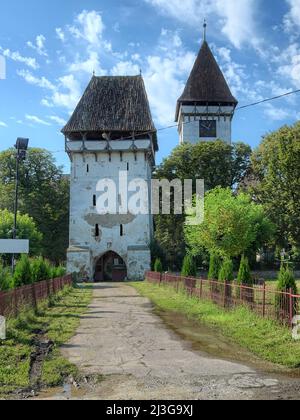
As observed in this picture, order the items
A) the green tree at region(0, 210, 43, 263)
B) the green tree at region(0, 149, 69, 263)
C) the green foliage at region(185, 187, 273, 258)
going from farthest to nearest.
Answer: the green tree at region(0, 149, 69, 263) < the green tree at region(0, 210, 43, 263) < the green foliage at region(185, 187, 273, 258)

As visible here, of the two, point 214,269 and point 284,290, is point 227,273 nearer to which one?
point 214,269

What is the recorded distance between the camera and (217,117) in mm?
55031

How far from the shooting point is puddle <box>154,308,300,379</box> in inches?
307

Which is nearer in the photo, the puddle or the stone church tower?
the puddle

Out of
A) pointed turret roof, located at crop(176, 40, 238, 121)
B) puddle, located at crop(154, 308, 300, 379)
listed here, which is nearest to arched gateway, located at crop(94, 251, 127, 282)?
pointed turret roof, located at crop(176, 40, 238, 121)

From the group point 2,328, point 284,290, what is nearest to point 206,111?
point 284,290

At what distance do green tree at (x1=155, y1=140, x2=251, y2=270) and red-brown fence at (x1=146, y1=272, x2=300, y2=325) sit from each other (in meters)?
22.6

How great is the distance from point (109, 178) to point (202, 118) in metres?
16.8

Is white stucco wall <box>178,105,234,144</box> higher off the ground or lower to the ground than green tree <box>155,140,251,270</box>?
higher

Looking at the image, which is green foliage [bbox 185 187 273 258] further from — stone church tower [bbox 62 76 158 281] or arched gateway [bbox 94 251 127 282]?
arched gateway [bbox 94 251 127 282]

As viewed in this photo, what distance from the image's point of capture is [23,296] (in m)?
13.8

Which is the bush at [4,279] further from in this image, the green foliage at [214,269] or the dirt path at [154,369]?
the green foliage at [214,269]

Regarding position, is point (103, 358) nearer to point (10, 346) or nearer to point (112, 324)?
point (10, 346)
